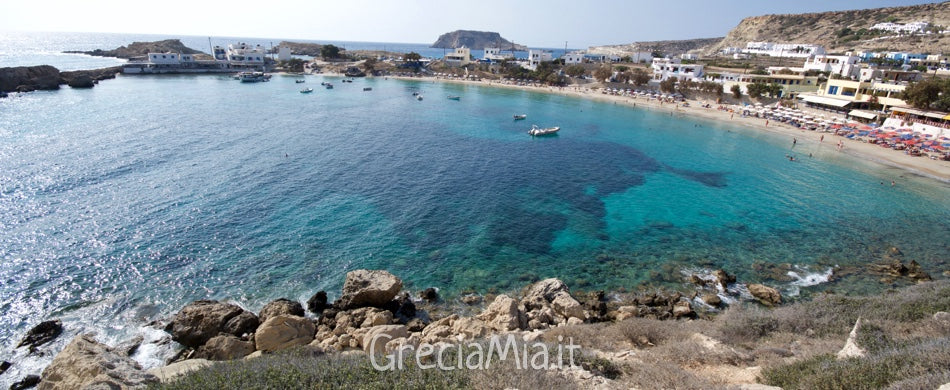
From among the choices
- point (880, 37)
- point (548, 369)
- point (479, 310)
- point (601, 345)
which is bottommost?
point (479, 310)

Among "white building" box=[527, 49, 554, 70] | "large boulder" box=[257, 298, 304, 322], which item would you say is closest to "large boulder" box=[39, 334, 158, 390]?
"large boulder" box=[257, 298, 304, 322]

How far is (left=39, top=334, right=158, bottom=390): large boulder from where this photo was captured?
1402 cm

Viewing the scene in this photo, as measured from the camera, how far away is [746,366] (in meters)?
15.4

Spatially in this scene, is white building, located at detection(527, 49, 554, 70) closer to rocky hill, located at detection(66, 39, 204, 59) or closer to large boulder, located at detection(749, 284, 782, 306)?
large boulder, located at detection(749, 284, 782, 306)

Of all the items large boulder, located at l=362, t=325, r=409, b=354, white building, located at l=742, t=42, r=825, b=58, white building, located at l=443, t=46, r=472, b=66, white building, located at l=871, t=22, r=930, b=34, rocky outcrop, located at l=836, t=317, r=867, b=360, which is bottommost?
large boulder, located at l=362, t=325, r=409, b=354

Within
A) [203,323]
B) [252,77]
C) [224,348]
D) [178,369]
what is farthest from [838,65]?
[252,77]

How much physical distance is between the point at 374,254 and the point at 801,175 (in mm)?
51125

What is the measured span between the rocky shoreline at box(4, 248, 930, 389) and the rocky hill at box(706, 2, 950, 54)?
15927 cm

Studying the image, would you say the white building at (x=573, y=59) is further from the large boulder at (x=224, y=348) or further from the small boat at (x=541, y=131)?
the large boulder at (x=224, y=348)

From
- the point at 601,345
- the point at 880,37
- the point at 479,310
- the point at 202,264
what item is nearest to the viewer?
the point at 601,345

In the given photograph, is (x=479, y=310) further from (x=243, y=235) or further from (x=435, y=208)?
(x=243, y=235)

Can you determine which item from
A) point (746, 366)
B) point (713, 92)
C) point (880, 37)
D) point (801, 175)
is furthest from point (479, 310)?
point (880, 37)

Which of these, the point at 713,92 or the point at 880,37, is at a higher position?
the point at 880,37

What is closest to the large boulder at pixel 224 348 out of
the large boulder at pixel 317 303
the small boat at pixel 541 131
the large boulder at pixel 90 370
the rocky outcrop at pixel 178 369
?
the rocky outcrop at pixel 178 369
